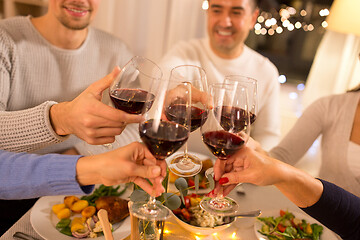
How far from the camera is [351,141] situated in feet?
5.78

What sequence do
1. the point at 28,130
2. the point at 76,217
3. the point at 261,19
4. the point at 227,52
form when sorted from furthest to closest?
1. the point at 261,19
2. the point at 227,52
3. the point at 28,130
4. the point at 76,217

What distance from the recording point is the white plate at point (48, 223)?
0.98 meters

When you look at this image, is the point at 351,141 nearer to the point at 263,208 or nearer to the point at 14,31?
the point at 263,208

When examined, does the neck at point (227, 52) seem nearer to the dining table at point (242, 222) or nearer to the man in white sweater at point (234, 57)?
the man in white sweater at point (234, 57)

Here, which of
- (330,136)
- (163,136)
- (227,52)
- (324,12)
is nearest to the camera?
(163,136)

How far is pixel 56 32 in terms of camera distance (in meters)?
1.92

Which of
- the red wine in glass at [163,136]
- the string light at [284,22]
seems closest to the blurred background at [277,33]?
the string light at [284,22]

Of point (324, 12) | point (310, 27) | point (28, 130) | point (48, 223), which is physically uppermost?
point (324, 12)

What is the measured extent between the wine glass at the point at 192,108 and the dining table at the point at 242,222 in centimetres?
18

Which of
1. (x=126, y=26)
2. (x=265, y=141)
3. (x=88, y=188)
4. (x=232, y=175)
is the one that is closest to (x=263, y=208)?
(x=232, y=175)

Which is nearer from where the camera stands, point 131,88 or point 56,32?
point 131,88

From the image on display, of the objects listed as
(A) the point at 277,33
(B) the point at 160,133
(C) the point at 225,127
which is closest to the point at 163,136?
(B) the point at 160,133

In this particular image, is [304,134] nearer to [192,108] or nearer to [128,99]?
[192,108]

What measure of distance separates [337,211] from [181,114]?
668 millimetres
